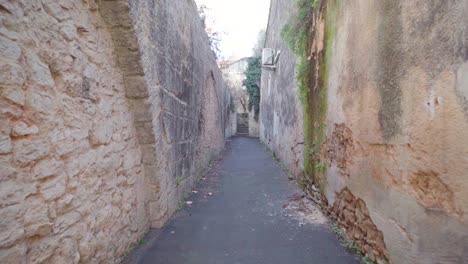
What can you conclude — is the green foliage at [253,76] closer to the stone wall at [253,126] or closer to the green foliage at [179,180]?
the stone wall at [253,126]

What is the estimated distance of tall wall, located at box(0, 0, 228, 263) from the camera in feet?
4.65

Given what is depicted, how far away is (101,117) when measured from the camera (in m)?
2.28

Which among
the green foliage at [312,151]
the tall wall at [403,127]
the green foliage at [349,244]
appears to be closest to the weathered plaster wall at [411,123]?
the tall wall at [403,127]

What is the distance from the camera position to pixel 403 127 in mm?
1959

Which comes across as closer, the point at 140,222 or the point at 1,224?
the point at 1,224

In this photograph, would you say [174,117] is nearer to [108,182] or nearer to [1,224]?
[108,182]

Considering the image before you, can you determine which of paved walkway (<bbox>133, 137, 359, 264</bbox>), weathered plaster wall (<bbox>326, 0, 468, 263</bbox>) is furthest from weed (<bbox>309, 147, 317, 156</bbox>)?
weathered plaster wall (<bbox>326, 0, 468, 263</bbox>)

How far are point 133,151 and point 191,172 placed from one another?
233 cm

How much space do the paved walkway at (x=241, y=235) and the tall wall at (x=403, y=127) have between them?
44cm

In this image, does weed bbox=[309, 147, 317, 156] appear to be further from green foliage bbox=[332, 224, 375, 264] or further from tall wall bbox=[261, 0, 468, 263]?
green foliage bbox=[332, 224, 375, 264]

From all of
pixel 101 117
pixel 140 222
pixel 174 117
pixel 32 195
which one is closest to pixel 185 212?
pixel 140 222

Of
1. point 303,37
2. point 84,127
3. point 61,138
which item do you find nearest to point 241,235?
point 84,127

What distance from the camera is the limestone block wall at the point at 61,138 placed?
4.55 feet

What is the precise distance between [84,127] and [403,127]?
233 cm
